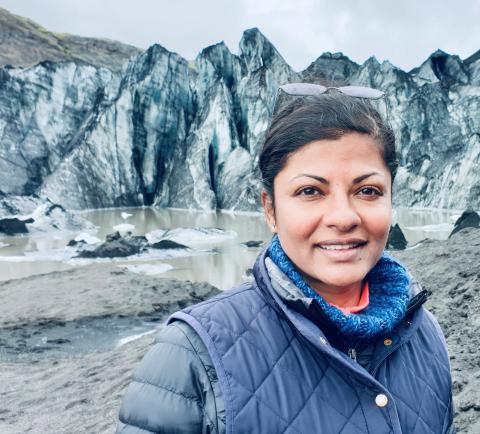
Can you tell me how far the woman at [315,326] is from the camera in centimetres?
99

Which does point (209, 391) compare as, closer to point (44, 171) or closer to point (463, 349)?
point (463, 349)

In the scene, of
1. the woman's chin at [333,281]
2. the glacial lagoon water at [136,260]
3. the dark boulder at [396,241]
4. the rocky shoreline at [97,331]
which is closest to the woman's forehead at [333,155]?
the woman's chin at [333,281]

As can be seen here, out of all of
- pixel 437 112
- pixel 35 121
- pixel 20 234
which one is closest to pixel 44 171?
pixel 35 121

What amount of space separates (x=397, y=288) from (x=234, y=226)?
1591 cm

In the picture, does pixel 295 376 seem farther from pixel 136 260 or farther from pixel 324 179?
pixel 136 260

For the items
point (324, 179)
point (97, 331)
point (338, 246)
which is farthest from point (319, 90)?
point (97, 331)

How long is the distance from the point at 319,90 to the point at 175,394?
2.46ft

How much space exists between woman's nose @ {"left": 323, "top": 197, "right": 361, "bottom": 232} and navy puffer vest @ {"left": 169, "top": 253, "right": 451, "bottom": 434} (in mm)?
184

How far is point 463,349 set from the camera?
130 inches

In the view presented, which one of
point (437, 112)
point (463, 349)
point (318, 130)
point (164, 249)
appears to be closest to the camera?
point (318, 130)

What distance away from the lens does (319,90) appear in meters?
1.28

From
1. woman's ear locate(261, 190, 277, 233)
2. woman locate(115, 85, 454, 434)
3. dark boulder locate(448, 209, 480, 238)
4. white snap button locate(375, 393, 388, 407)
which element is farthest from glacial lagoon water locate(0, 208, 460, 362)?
white snap button locate(375, 393, 388, 407)

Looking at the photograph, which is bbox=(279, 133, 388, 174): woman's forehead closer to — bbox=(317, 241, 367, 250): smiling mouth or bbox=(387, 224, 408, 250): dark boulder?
Result: bbox=(317, 241, 367, 250): smiling mouth

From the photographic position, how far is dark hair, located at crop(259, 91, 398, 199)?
1186 millimetres
